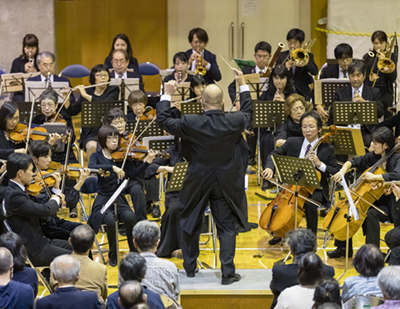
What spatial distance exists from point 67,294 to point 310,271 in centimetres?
125

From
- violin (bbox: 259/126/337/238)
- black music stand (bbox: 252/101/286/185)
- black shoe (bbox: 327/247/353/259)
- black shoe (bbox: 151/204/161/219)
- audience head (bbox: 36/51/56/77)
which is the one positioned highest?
audience head (bbox: 36/51/56/77)

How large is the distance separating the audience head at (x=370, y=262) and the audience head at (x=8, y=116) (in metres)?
3.42

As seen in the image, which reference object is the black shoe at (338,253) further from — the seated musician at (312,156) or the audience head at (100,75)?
the audience head at (100,75)

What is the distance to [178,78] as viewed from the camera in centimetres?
711

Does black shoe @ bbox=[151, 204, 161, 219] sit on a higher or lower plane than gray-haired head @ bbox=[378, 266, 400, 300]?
lower

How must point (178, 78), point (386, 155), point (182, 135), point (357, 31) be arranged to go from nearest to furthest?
point (182, 135) < point (386, 155) < point (178, 78) < point (357, 31)

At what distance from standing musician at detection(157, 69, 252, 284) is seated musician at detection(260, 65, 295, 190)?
2632 mm

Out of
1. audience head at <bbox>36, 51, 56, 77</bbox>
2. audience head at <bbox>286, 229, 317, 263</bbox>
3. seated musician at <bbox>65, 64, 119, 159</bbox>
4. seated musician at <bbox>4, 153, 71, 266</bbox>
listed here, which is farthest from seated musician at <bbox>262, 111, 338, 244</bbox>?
audience head at <bbox>36, 51, 56, 77</bbox>

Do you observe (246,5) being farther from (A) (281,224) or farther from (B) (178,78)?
(A) (281,224)

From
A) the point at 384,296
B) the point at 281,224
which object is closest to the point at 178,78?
the point at 281,224

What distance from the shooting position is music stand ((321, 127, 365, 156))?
555cm

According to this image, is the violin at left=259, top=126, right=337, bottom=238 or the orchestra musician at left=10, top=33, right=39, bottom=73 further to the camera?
the orchestra musician at left=10, top=33, right=39, bottom=73

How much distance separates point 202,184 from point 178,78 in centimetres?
321

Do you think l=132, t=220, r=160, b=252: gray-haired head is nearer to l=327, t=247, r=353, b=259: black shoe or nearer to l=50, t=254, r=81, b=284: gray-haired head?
l=50, t=254, r=81, b=284: gray-haired head
